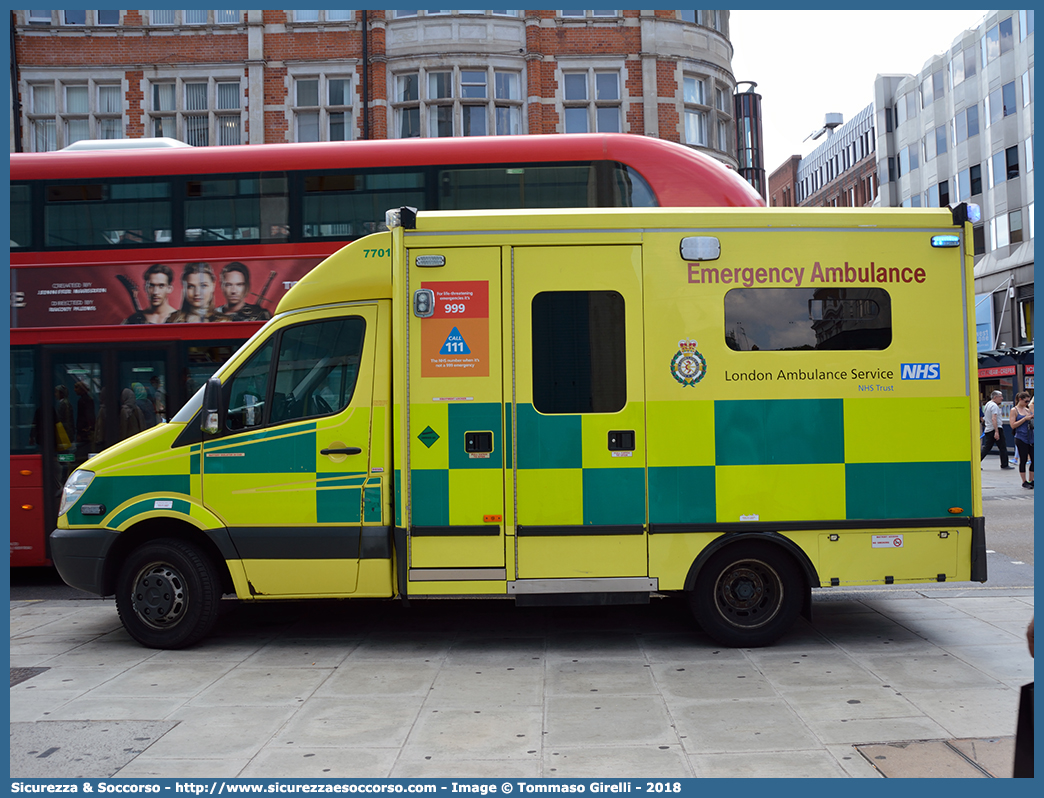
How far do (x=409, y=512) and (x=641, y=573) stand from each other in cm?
165

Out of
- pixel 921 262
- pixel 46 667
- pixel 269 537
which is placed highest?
pixel 921 262

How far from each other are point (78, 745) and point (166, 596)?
72.7 inches

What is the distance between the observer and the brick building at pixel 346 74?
2245cm

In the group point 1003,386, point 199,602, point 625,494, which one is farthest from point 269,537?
point 1003,386

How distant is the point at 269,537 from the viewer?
6133mm

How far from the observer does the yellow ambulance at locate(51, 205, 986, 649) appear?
19.5ft

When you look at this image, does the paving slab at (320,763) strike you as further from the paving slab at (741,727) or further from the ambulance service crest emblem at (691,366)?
the ambulance service crest emblem at (691,366)

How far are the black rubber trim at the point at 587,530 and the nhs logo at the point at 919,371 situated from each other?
2.11 metres

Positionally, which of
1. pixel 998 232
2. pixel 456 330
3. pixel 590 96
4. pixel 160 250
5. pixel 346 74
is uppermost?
pixel 346 74

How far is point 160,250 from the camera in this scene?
28.6 feet

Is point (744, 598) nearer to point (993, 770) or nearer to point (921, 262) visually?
point (993, 770)

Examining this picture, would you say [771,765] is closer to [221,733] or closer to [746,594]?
[746,594]

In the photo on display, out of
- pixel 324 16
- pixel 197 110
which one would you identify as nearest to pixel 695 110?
pixel 324 16

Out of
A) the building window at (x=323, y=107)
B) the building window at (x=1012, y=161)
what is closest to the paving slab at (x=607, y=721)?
the building window at (x=323, y=107)
